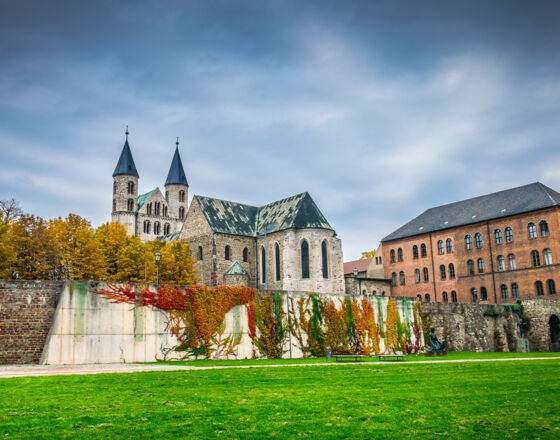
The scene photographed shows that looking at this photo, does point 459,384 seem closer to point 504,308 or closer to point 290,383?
point 290,383

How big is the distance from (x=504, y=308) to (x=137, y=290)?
1254 inches

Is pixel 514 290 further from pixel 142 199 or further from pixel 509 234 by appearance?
pixel 142 199

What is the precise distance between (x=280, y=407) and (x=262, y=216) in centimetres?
5421

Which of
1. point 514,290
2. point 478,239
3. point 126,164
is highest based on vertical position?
point 126,164

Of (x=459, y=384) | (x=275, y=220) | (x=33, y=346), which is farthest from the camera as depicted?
(x=275, y=220)

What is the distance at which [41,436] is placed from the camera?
6.84 m

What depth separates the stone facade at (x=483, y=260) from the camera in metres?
56.4

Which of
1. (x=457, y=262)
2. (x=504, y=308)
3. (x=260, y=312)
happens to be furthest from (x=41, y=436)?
(x=457, y=262)

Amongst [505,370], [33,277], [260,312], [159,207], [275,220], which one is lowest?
[505,370]

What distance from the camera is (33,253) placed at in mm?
47312

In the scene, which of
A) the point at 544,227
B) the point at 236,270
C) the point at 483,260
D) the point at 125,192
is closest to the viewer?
the point at 236,270

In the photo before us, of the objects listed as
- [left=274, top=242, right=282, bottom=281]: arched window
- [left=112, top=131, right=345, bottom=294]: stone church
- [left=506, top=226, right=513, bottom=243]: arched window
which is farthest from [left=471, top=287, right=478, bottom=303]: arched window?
[left=274, top=242, right=282, bottom=281]: arched window

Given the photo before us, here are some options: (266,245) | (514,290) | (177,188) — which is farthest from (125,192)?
(514,290)

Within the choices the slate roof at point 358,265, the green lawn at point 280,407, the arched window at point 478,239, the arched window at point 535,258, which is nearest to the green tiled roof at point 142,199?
the slate roof at point 358,265
